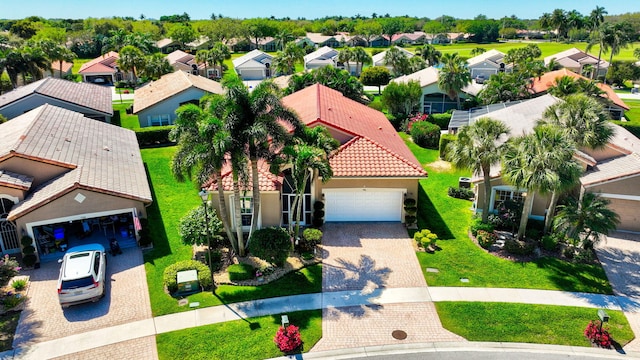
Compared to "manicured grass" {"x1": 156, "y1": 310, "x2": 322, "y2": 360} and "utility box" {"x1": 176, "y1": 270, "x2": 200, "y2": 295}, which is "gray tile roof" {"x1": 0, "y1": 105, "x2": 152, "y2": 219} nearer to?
A: "utility box" {"x1": 176, "y1": 270, "x2": 200, "y2": 295}

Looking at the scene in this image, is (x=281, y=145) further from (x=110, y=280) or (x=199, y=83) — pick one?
(x=199, y=83)

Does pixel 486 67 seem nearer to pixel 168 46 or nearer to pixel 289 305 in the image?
pixel 289 305

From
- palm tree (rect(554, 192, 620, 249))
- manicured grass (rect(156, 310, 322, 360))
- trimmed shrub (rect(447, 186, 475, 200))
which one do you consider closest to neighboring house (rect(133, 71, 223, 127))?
trimmed shrub (rect(447, 186, 475, 200))

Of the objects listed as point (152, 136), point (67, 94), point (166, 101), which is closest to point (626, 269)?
point (152, 136)

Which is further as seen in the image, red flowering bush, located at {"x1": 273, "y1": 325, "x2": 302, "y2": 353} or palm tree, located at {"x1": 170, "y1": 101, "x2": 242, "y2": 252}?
palm tree, located at {"x1": 170, "y1": 101, "x2": 242, "y2": 252}

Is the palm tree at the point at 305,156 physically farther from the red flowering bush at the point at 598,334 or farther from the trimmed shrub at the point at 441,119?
the trimmed shrub at the point at 441,119

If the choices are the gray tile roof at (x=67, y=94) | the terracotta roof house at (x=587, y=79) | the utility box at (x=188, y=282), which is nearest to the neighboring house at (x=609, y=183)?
the utility box at (x=188, y=282)
